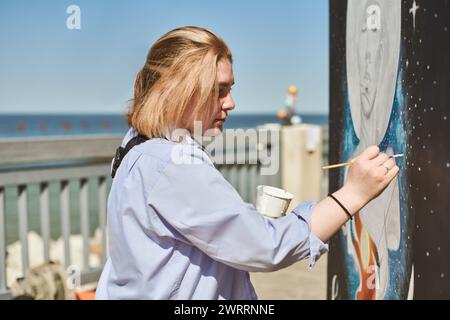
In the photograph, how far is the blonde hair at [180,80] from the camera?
1571mm

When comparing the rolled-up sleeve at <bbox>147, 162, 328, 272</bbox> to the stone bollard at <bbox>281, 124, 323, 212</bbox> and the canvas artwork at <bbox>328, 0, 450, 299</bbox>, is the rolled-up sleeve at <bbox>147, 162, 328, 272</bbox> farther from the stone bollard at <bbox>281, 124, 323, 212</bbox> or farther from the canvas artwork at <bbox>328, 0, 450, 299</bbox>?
the stone bollard at <bbox>281, 124, 323, 212</bbox>

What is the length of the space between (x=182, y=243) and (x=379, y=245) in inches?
48.5

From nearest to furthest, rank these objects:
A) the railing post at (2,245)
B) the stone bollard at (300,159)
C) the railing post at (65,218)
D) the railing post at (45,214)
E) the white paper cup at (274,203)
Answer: the white paper cup at (274,203), the railing post at (2,245), the railing post at (45,214), the railing post at (65,218), the stone bollard at (300,159)

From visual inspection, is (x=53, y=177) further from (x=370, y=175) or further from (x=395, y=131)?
(x=370, y=175)

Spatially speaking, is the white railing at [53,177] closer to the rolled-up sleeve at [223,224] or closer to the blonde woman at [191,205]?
the blonde woman at [191,205]

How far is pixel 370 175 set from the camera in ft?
4.87

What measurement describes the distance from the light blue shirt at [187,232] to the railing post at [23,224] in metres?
2.81

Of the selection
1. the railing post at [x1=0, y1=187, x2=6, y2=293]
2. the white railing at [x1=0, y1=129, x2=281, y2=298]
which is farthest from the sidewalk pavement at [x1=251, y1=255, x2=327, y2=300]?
the railing post at [x1=0, y1=187, x2=6, y2=293]

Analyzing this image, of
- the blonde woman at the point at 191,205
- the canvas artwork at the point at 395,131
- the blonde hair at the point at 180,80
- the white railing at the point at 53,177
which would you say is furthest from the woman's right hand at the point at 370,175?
the white railing at the point at 53,177

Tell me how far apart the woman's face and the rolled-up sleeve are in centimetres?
16

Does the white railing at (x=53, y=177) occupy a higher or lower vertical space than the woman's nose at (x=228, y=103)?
lower

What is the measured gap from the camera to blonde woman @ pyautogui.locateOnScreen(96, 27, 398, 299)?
1.46 meters

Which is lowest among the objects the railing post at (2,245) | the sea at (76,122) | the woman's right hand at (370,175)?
the sea at (76,122)
